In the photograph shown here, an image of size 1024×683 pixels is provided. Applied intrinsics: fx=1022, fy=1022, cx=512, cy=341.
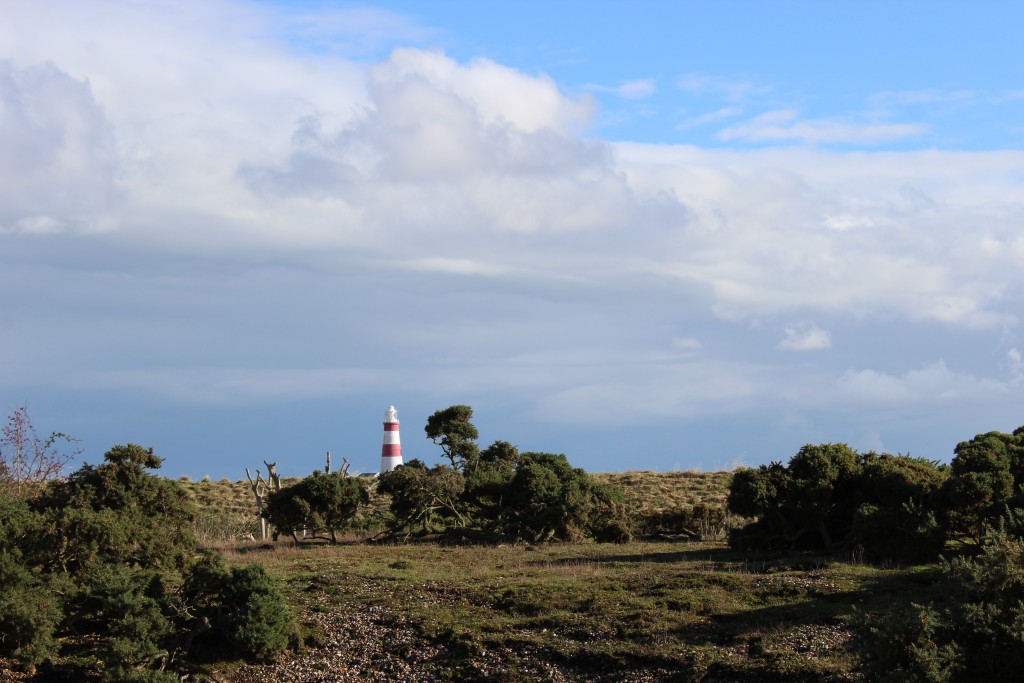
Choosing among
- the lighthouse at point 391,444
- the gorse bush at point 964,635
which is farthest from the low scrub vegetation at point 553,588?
the lighthouse at point 391,444

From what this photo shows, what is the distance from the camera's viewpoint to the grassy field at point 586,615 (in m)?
20.7

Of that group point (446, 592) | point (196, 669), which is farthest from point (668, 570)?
point (196, 669)

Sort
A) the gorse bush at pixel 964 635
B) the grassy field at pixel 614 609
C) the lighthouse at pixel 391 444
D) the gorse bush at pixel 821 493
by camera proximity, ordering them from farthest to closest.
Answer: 1. the lighthouse at pixel 391 444
2. the gorse bush at pixel 821 493
3. the grassy field at pixel 614 609
4. the gorse bush at pixel 964 635

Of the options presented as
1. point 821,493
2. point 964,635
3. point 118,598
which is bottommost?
point 964,635

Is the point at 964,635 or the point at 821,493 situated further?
the point at 821,493

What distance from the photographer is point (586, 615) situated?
23.5 m

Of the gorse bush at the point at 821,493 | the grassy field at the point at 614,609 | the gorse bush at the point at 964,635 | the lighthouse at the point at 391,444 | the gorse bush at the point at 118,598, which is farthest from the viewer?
the lighthouse at the point at 391,444

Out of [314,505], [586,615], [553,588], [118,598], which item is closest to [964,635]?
[586,615]

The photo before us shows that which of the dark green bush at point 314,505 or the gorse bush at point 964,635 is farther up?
the dark green bush at point 314,505

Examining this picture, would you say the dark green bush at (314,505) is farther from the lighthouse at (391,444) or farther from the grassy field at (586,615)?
the lighthouse at (391,444)

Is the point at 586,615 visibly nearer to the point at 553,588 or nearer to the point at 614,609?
the point at 614,609

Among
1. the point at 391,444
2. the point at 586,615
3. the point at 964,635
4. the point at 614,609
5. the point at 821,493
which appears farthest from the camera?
the point at 391,444

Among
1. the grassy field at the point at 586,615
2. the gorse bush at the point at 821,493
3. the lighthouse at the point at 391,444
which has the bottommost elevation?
the grassy field at the point at 586,615

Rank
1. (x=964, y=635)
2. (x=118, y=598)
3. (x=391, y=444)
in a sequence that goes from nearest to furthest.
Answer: (x=964, y=635) < (x=118, y=598) < (x=391, y=444)
